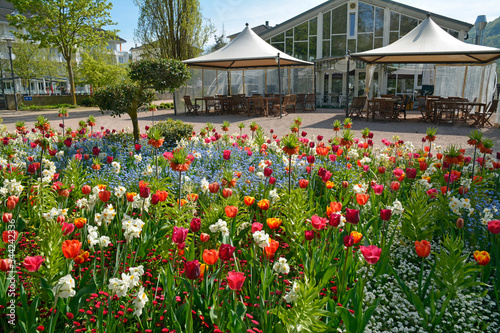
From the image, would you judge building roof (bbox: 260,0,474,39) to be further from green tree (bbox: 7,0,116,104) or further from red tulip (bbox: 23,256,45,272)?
red tulip (bbox: 23,256,45,272)

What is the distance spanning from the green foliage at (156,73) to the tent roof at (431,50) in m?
9.33

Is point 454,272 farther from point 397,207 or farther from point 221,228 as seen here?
point 221,228

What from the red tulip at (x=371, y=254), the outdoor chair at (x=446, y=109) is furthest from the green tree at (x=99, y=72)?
the red tulip at (x=371, y=254)

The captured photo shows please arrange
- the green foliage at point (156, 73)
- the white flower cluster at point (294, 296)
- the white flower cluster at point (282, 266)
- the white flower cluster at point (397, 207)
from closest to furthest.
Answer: the white flower cluster at point (294, 296)
the white flower cluster at point (282, 266)
the white flower cluster at point (397, 207)
the green foliage at point (156, 73)

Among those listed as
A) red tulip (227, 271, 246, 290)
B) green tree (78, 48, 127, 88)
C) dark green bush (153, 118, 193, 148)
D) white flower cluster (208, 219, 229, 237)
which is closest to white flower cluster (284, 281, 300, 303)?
red tulip (227, 271, 246, 290)

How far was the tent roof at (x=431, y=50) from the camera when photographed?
43.6 ft

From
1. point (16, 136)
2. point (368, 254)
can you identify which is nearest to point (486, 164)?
point (368, 254)

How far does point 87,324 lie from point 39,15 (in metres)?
26.0

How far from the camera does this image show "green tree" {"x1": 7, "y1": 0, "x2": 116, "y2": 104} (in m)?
22.2

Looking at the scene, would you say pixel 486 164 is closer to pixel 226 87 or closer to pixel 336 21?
pixel 226 87

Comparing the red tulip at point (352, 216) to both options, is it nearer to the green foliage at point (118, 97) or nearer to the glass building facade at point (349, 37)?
the green foliage at point (118, 97)

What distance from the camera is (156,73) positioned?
23.4 feet

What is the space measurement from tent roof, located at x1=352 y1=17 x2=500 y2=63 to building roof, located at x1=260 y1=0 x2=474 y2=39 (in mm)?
5926

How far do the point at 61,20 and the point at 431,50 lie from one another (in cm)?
2116
